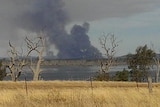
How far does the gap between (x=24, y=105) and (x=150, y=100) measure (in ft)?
13.4

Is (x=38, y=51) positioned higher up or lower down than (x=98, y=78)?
higher up

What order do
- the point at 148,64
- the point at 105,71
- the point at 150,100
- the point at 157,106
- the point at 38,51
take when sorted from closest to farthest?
the point at 157,106
the point at 150,100
the point at 38,51
the point at 105,71
the point at 148,64

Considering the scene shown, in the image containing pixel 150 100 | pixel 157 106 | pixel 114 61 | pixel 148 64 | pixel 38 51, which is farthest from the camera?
pixel 148 64

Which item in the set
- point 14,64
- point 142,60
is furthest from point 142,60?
point 14,64

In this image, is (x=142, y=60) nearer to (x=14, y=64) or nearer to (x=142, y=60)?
(x=142, y=60)

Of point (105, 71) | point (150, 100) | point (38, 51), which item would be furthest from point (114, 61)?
point (150, 100)

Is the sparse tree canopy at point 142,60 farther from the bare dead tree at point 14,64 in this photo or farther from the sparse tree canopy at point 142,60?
the bare dead tree at point 14,64

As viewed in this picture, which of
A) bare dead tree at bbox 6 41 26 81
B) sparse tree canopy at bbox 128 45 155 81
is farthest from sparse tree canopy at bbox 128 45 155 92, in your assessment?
bare dead tree at bbox 6 41 26 81

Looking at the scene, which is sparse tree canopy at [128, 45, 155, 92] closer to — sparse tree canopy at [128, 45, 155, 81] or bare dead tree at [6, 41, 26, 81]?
sparse tree canopy at [128, 45, 155, 81]

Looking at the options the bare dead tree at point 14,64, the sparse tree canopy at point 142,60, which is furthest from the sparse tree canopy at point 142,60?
the bare dead tree at point 14,64

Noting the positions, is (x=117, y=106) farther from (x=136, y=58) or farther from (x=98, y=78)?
(x=136, y=58)

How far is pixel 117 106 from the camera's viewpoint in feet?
38.6

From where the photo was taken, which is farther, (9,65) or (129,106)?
(9,65)

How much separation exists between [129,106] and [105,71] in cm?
5180
